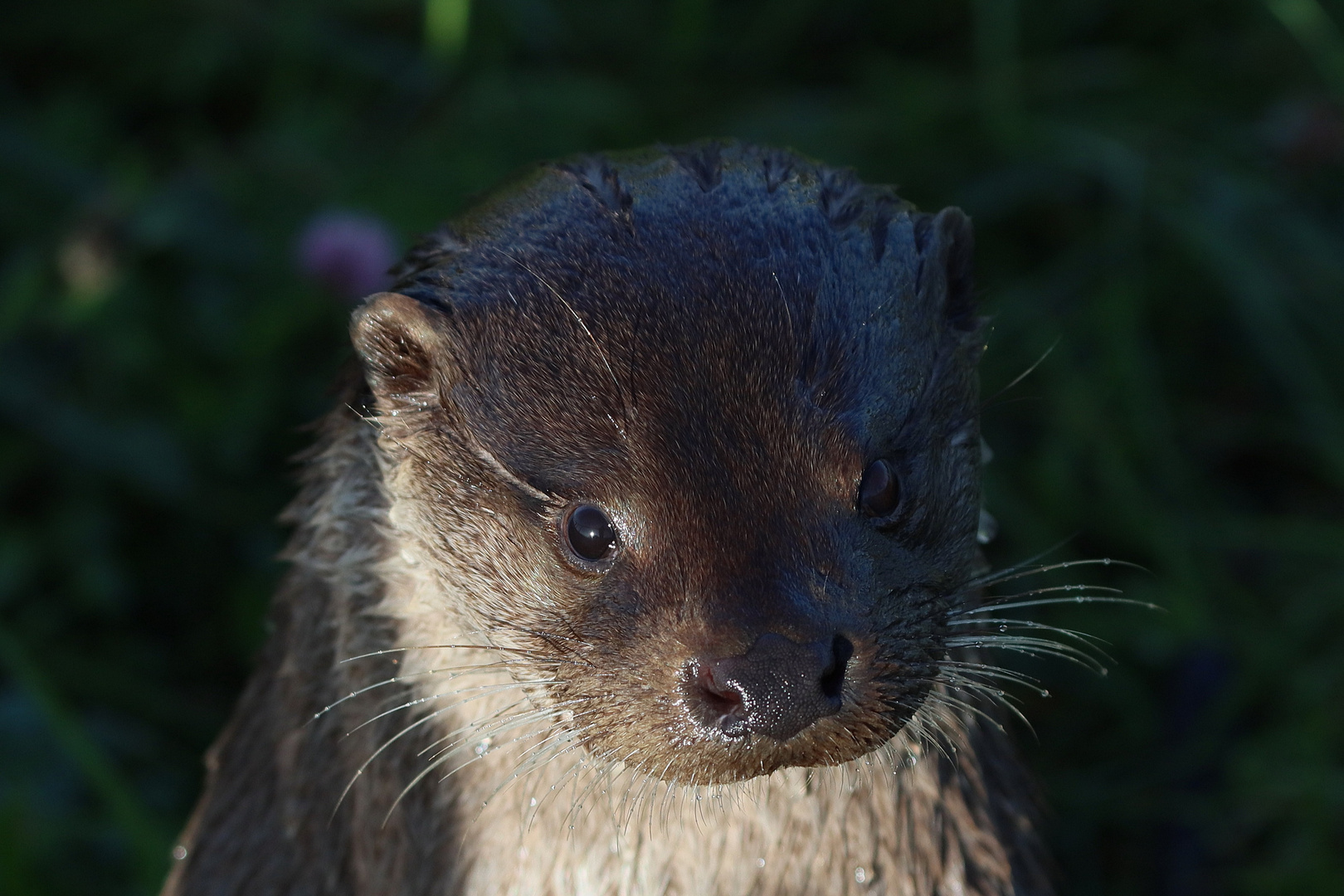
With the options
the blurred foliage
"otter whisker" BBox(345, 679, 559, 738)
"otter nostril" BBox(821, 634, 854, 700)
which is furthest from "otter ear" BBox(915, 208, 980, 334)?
the blurred foliage

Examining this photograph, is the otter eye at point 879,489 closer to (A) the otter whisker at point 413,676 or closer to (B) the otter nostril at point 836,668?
(B) the otter nostril at point 836,668

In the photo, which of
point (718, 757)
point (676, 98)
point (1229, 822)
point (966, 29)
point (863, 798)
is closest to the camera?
point (718, 757)

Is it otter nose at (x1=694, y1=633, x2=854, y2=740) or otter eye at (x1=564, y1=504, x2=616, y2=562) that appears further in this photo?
otter eye at (x1=564, y1=504, x2=616, y2=562)

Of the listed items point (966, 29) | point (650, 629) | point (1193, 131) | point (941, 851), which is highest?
point (966, 29)

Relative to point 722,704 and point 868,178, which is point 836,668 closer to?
point 722,704

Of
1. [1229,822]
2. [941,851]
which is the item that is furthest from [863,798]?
[1229,822]

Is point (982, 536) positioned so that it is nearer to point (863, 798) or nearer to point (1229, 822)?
point (863, 798)

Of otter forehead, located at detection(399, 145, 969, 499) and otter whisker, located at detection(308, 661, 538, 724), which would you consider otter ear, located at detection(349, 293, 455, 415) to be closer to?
otter forehead, located at detection(399, 145, 969, 499)

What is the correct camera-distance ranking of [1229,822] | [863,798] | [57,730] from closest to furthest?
[863,798], [57,730], [1229,822]
